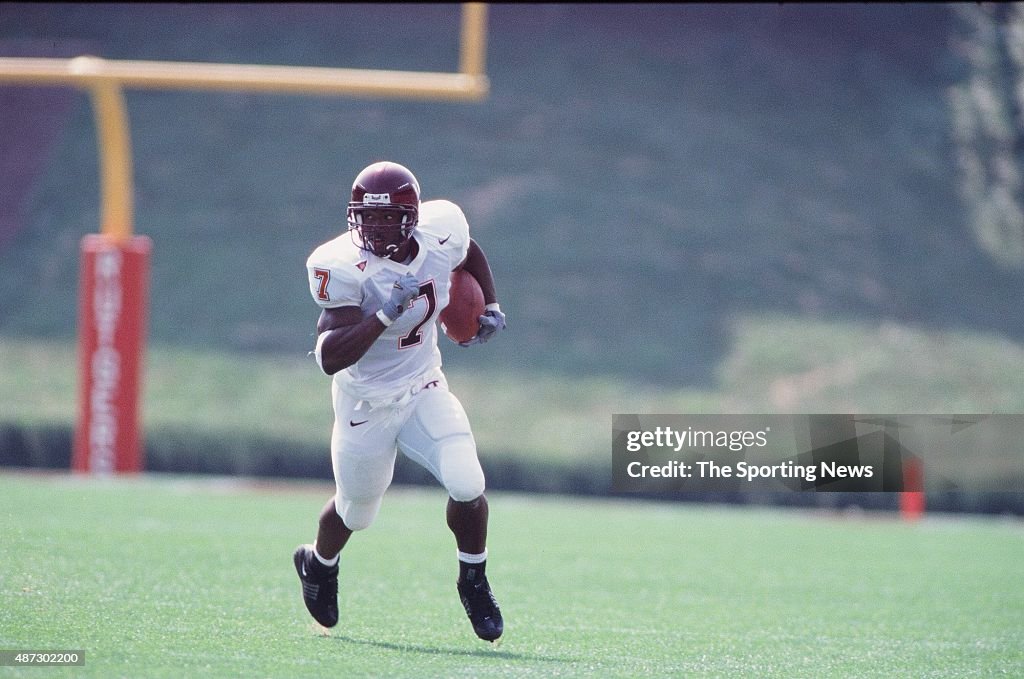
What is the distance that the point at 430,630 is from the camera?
15.4 ft

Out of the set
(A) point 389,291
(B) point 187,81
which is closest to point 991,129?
(B) point 187,81

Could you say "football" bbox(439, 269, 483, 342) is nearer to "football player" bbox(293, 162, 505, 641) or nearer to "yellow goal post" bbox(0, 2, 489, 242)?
"football player" bbox(293, 162, 505, 641)

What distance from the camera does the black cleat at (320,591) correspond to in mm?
4523

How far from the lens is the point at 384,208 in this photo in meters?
4.31

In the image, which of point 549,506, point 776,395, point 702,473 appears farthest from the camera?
point 776,395

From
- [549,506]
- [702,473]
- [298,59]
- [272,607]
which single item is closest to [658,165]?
[298,59]

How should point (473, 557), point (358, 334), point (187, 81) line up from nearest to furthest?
point (358, 334)
point (473, 557)
point (187, 81)

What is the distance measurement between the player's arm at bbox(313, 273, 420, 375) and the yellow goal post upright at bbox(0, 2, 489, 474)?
19.8 ft

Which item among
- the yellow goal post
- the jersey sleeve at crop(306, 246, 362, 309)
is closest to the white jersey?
the jersey sleeve at crop(306, 246, 362, 309)

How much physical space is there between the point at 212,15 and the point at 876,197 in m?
9.20

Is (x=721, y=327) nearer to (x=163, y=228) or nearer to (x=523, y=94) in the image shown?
(x=523, y=94)

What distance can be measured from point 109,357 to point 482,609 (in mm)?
6229

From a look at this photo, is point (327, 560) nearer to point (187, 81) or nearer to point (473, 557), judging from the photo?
point (473, 557)

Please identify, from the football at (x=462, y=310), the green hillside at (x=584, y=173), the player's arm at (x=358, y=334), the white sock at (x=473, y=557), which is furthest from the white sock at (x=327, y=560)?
the green hillside at (x=584, y=173)
